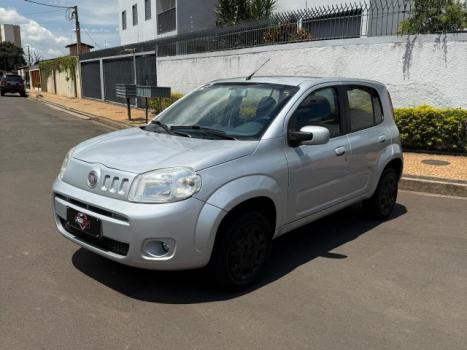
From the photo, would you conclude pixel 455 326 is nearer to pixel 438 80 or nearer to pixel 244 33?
pixel 438 80

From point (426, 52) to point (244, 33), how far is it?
5.96 metres

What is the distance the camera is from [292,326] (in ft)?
10.5

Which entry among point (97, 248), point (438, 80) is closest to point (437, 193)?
point (438, 80)

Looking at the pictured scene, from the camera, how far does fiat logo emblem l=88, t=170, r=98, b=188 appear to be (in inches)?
138

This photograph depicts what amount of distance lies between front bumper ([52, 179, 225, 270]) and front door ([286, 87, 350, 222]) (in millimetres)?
990

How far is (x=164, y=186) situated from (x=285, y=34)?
31.8ft

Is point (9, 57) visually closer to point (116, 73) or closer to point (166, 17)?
point (166, 17)

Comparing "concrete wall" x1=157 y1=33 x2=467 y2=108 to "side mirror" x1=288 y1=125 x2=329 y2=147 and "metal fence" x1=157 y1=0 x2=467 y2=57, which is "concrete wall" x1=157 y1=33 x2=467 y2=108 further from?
"side mirror" x1=288 y1=125 x2=329 y2=147

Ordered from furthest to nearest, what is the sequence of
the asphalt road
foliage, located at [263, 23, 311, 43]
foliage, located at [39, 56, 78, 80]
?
1. foliage, located at [39, 56, 78, 80]
2. foliage, located at [263, 23, 311, 43]
3. the asphalt road

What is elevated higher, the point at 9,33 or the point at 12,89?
the point at 9,33

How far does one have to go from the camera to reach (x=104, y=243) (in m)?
3.46

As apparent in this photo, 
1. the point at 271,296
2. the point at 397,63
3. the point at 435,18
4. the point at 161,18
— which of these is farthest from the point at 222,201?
the point at 161,18

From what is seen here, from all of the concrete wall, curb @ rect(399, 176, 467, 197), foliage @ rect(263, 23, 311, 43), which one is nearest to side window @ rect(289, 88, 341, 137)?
curb @ rect(399, 176, 467, 197)

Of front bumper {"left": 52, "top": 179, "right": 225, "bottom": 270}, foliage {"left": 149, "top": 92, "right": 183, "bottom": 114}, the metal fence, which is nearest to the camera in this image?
front bumper {"left": 52, "top": 179, "right": 225, "bottom": 270}
